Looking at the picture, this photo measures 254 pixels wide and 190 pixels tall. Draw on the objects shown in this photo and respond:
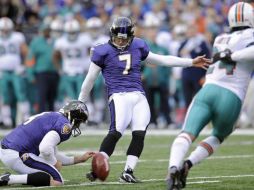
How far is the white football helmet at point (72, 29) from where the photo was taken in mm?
17609

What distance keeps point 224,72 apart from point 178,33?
1028cm

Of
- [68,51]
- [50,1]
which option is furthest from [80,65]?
[50,1]

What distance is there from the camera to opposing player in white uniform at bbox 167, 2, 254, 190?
7383mm

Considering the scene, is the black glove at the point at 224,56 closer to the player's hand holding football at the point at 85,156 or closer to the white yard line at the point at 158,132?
the player's hand holding football at the point at 85,156

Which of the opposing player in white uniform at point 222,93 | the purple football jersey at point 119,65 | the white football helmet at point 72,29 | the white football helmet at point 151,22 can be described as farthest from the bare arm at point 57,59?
the opposing player in white uniform at point 222,93

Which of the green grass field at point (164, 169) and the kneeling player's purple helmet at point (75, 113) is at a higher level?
the kneeling player's purple helmet at point (75, 113)

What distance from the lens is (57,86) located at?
17688 mm

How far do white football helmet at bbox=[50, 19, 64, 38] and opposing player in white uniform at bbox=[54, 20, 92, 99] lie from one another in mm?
300

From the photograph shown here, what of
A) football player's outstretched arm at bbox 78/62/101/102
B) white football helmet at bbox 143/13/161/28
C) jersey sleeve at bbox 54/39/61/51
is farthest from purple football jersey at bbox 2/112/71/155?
white football helmet at bbox 143/13/161/28

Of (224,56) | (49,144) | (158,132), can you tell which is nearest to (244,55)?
(224,56)

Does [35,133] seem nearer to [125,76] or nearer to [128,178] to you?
[128,178]

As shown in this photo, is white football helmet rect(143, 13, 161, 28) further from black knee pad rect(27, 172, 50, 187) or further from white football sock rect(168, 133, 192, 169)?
white football sock rect(168, 133, 192, 169)

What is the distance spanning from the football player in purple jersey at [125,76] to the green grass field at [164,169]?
494 millimetres

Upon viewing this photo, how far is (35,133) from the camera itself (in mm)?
8250
